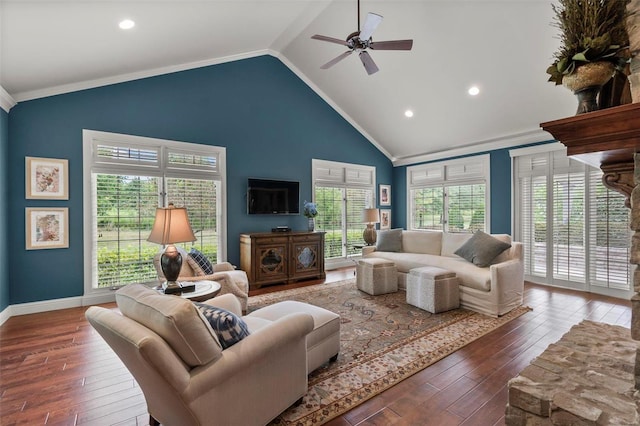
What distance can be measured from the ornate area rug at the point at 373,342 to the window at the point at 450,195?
9.36ft

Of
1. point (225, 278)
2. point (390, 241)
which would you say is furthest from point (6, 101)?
point (390, 241)

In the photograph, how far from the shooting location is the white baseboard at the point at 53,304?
12.3 feet

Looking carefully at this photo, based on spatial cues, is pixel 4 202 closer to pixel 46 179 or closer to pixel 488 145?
pixel 46 179

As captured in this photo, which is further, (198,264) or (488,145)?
(488,145)

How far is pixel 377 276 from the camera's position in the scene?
4.54 meters

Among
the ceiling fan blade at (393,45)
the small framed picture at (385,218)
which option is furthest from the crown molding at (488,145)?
the ceiling fan blade at (393,45)

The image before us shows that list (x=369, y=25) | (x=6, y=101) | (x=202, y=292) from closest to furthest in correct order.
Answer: (x=202, y=292) → (x=369, y=25) → (x=6, y=101)

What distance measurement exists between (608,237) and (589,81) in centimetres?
452

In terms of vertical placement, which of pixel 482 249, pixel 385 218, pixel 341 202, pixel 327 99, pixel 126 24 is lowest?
pixel 482 249

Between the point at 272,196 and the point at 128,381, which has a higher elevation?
the point at 272,196

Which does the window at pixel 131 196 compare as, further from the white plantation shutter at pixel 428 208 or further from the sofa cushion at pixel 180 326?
the white plantation shutter at pixel 428 208

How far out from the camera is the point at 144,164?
460cm

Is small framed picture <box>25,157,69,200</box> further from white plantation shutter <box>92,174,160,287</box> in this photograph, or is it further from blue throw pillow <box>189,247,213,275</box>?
blue throw pillow <box>189,247,213,275</box>

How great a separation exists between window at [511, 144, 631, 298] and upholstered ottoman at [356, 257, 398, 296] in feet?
9.03
